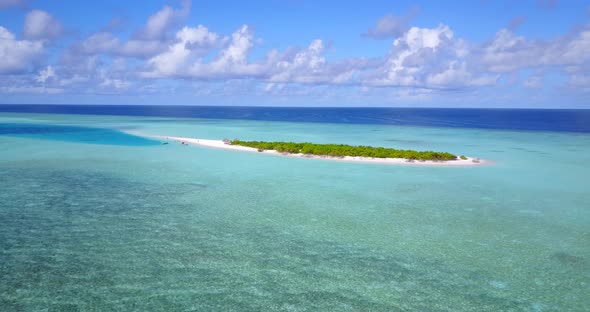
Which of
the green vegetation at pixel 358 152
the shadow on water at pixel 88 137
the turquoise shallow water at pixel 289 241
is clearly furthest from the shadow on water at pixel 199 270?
the shadow on water at pixel 88 137

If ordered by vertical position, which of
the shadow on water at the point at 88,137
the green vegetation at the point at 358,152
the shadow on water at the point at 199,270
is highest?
the green vegetation at the point at 358,152

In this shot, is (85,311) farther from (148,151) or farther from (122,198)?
(148,151)

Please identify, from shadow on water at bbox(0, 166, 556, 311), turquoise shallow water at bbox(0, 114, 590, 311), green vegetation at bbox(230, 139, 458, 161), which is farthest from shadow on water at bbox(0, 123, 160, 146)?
shadow on water at bbox(0, 166, 556, 311)

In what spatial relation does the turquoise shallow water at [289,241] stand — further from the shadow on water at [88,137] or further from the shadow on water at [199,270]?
the shadow on water at [88,137]

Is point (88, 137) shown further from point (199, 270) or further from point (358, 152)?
point (199, 270)

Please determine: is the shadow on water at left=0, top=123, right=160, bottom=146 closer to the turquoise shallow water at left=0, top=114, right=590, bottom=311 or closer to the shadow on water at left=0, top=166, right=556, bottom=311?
the turquoise shallow water at left=0, top=114, right=590, bottom=311

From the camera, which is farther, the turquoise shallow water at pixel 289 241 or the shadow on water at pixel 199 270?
the turquoise shallow water at pixel 289 241

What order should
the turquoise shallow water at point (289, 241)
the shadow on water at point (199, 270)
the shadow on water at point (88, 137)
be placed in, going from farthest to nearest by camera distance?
the shadow on water at point (88, 137), the turquoise shallow water at point (289, 241), the shadow on water at point (199, 270)

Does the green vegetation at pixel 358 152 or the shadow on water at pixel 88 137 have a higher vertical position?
the green vegetation at pixel 358 152

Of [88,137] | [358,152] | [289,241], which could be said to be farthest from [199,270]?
[88,137]
